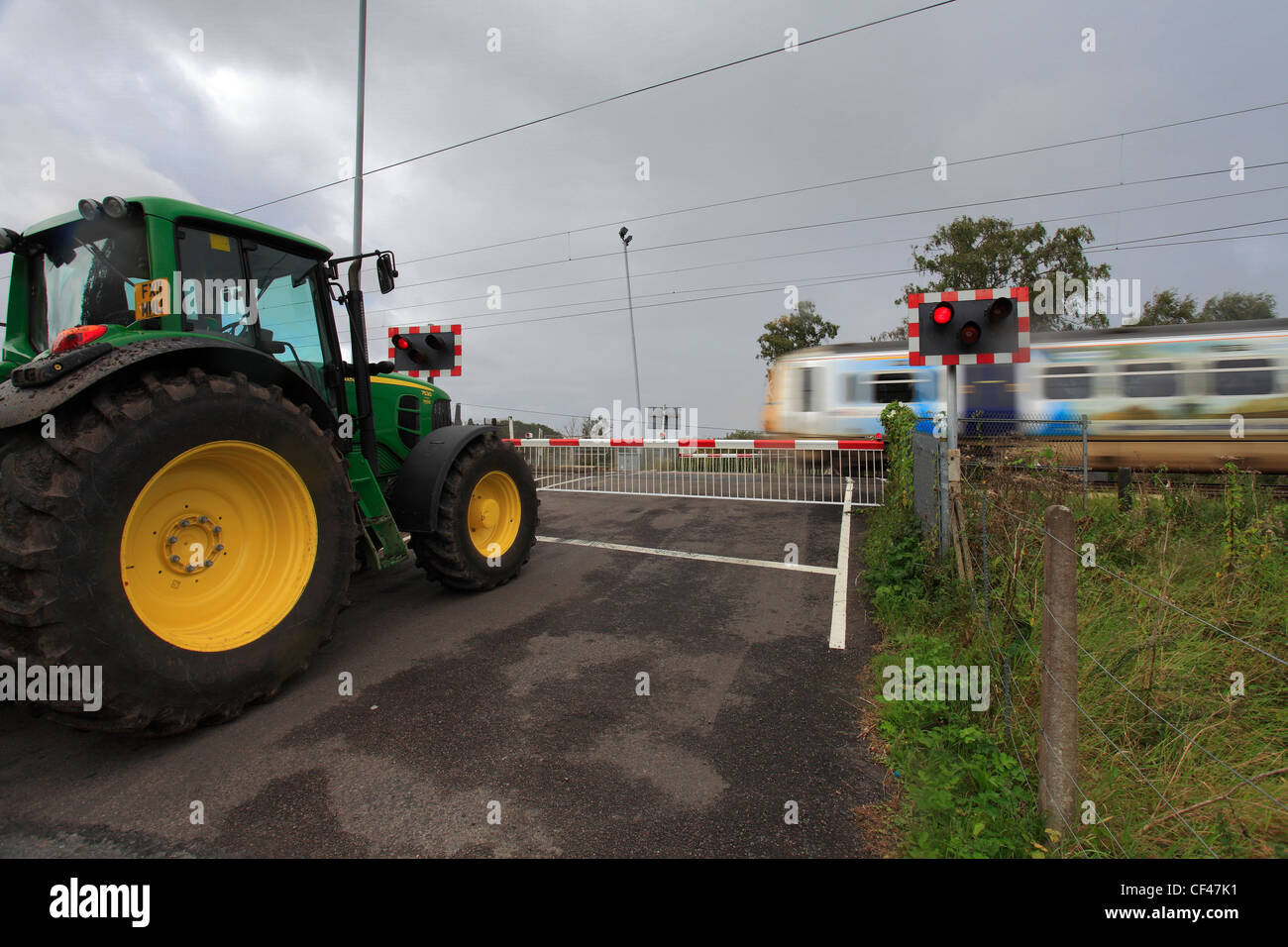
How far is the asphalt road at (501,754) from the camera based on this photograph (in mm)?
2164

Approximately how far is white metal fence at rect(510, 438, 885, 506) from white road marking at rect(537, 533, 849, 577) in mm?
2443

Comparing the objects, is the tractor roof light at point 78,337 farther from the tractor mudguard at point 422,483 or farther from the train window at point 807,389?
the train window at point 807,389

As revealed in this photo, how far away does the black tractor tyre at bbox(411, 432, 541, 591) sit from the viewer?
4570 millimetres

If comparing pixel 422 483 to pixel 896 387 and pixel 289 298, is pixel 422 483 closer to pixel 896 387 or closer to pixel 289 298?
pixel 289 298

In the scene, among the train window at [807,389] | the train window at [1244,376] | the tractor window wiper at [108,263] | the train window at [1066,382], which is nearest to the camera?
the tractor window wiper at [108,263]

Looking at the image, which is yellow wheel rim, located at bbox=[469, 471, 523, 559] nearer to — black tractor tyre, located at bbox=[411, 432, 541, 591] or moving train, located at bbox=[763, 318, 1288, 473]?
black tractor tyre, located at bbox=[411, 432, 541, 591]

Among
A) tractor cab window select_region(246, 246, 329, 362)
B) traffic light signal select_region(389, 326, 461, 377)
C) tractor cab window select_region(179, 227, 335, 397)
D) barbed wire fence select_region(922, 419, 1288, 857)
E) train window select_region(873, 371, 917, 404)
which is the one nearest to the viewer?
barbed wire fence select_region(922, 419, 1288, 857)

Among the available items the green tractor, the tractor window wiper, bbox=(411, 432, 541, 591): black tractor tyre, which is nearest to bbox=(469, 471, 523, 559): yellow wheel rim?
bbox=(411, 432, 541, 591): black tractor tyre

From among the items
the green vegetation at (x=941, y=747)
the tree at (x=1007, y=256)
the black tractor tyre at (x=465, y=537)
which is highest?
the tree at (x=1007, y=256)

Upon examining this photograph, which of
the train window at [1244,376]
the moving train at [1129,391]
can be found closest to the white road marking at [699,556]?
the moving train at [1129,391]

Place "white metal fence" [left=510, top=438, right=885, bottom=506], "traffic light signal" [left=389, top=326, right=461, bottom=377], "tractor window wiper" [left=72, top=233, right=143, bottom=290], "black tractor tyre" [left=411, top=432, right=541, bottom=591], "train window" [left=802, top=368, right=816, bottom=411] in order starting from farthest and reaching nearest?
"train window" [left=802, top=368, right=816, bottom=411] → "white metal fence" [left=510, top=438, right=885, bottom=506] → "traffic light signal" [left=389, top=326, right=461, bottom=377] → "black tractor tyre" [left=411, top=432, right=541, bottom=591] → "tractor window wiper" [left=72, top=233, right=143, bottom=290]

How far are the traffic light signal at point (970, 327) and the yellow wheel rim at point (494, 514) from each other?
3886 mm

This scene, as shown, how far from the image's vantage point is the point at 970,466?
621cm
